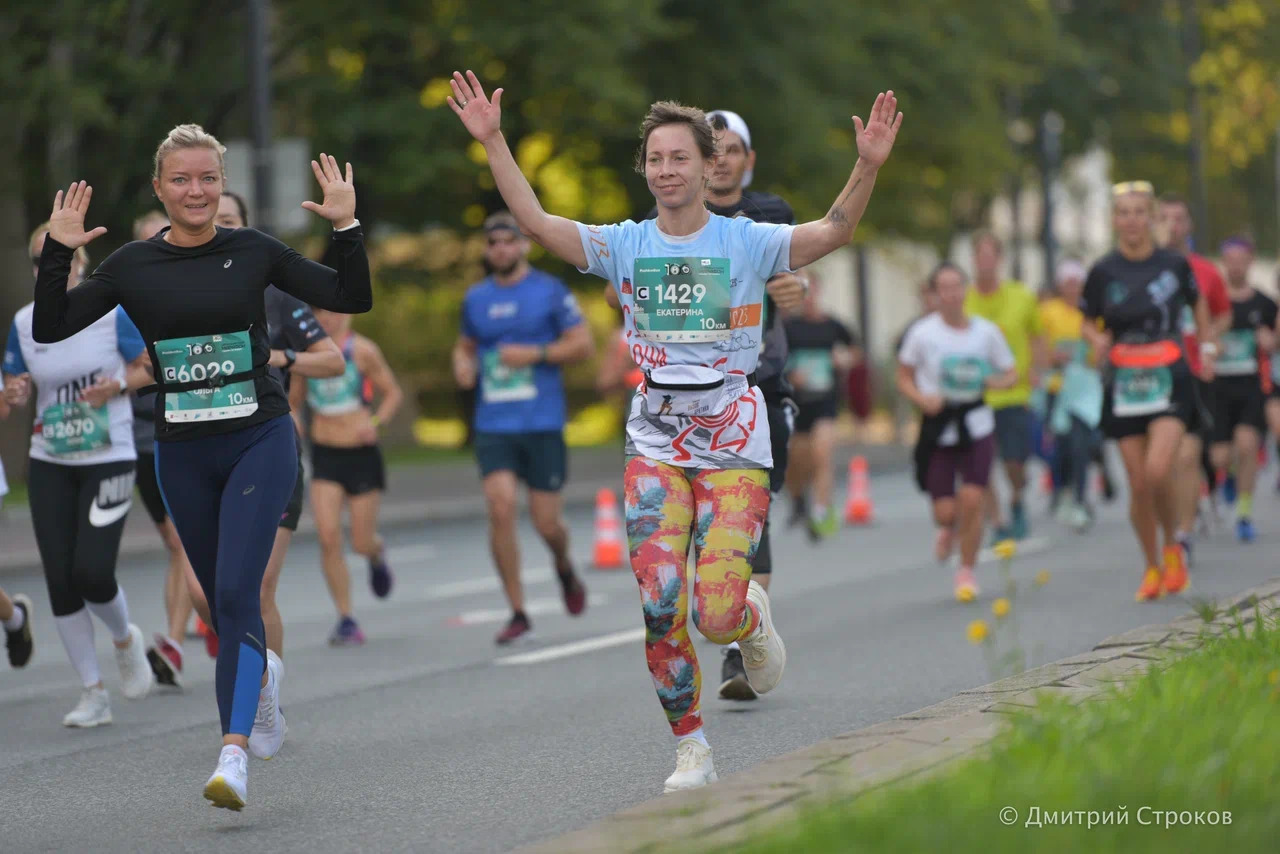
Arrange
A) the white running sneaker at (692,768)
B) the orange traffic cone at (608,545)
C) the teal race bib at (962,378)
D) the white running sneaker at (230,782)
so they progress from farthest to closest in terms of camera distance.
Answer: the orange traffic cone at (608,545) → the teal race bib at (962,378) → the white running sneaker at (692,768) → the white running sneaker at (230,782)

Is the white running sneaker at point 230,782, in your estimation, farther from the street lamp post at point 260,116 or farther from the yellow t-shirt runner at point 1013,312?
the street lamp post at point 260,116

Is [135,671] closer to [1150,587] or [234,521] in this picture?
[234,521]

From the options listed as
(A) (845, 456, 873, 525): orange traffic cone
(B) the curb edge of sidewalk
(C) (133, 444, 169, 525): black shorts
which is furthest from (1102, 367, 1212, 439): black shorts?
(A) (845, 456, 873, 525): orange traffic cone

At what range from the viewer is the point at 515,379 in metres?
11.1

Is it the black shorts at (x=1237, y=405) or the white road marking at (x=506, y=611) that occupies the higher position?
the black shorts at (x=1237, y=405)

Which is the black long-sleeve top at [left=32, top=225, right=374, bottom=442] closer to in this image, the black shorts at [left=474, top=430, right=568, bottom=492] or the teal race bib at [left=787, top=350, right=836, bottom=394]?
the black shorts at [left=474, top=430, right=568, bottom=492]

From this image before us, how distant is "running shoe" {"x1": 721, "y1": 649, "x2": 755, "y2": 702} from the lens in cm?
823

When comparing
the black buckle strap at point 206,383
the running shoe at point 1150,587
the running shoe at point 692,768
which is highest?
the black buckle strap at point 206,383

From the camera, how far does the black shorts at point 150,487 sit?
10.2m

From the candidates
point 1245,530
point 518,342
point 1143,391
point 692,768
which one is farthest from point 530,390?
point 1245,530

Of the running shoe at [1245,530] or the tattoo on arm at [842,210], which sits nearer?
the tattoo on arm at [842,210]

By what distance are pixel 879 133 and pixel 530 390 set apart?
5.18 m

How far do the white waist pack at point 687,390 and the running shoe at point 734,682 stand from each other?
6.82 ft

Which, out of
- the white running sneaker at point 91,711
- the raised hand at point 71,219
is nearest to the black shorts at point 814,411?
the white running sneaker at point 91,711
